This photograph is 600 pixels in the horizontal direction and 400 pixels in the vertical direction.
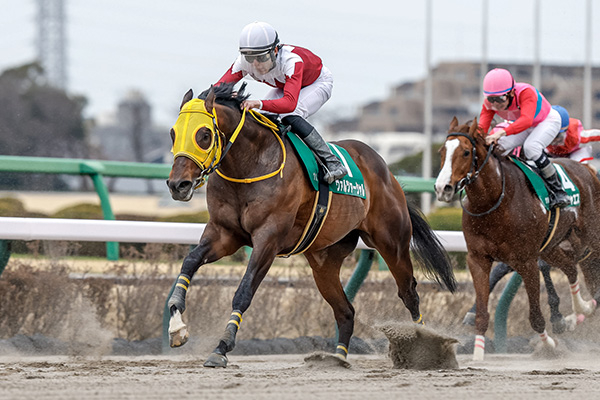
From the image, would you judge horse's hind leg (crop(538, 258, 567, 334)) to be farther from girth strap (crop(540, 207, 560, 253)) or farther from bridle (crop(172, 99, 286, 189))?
bridle (crop(172, 99, 286, 189))

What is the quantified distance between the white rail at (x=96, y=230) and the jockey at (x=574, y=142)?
3463 millimetres

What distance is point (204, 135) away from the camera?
16.0ft

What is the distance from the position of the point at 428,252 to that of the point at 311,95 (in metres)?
1.52

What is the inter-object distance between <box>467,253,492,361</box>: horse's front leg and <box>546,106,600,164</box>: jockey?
1723 millimetres

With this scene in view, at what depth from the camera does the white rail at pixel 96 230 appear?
5.59m

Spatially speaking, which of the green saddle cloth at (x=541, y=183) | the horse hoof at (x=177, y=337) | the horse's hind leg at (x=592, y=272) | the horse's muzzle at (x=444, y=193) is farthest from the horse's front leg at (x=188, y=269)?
the horse's hind leg at (x=592, y=272)

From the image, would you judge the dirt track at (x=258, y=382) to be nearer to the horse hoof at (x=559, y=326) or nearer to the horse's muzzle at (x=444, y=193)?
the horse's muzzle at (x=444, y=193)

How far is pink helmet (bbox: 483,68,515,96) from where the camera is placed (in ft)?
21.8

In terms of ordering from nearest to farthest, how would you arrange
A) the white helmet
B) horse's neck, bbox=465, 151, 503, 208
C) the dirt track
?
the dirt track < the white helmet < horse's neck, bbox=465, 151, 503, 208

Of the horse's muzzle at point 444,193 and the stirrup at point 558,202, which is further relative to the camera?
the stirrup at point 558,202

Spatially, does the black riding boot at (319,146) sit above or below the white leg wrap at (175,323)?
above

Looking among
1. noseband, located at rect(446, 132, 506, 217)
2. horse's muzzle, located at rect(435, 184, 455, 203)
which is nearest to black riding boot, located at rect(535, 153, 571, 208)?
noseband, located at rect(446, 132, 506, 217)

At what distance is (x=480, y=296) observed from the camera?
6.49 m

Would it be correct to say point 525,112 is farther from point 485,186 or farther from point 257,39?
point 257,39
